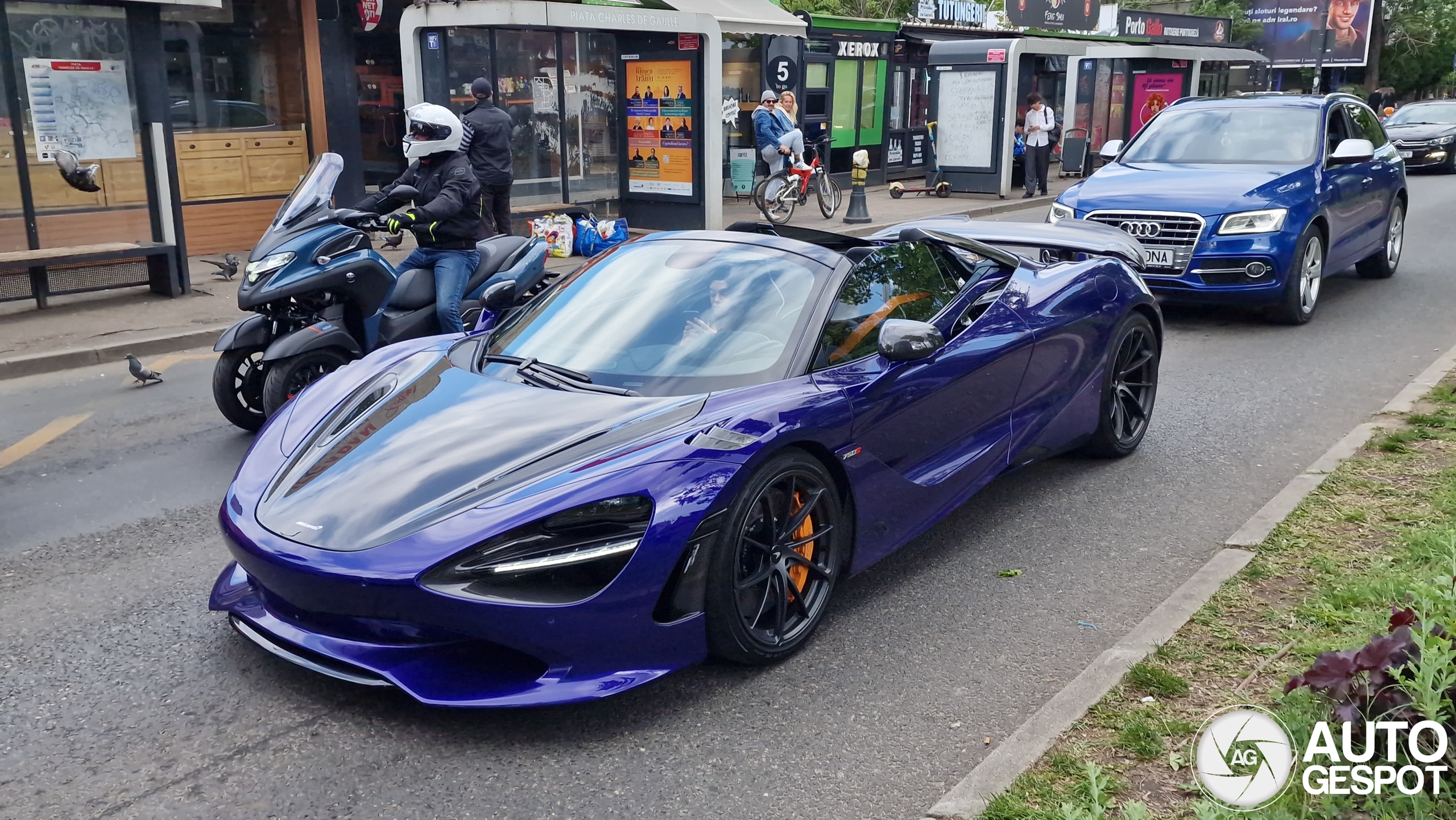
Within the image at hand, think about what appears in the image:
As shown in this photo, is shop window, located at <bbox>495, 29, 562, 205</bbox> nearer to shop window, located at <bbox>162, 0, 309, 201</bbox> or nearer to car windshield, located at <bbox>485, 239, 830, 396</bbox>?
shop window, located at <bbox>162, 0, 309, 201</bbox>

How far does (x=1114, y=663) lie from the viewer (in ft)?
12.4

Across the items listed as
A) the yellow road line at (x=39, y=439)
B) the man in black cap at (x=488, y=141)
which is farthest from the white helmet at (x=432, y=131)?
the man in black cap at (x=488, y=141)

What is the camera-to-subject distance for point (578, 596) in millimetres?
3355

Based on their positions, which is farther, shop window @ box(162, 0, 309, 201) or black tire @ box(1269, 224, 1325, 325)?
shop window @ box(162, 0, 309, 201)

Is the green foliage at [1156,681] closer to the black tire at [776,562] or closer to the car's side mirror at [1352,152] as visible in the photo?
the black tire at [776,562]

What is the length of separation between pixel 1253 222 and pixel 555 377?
22.5ft

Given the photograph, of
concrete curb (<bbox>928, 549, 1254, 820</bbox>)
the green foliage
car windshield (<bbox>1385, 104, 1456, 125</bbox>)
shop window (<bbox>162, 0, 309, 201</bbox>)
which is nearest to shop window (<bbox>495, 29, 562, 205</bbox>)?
shop window (<bbox>162, 0, 309, 201</bbox>)

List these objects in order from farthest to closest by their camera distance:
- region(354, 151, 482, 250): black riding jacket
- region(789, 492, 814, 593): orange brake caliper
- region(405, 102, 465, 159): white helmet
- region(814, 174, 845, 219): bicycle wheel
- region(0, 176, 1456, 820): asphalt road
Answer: region(814, 174, 845, 219): bicycle wheel, region(405, 102, 465, 159): white helmet, region(354, 151, 482, 250): black riding jacket, region(789, 492, 814, 593): orange brake caliper, region(0, 176, 1456, 820): asphalt road

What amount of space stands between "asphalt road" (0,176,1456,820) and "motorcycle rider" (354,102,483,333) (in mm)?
1490

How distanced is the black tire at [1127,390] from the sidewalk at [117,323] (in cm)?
702

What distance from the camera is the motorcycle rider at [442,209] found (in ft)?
23.4

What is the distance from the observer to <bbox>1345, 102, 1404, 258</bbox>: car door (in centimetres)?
1073

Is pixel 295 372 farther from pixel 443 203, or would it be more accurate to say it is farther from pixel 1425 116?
pixel 1425 116

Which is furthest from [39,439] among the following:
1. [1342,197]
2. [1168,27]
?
[1168,27]
